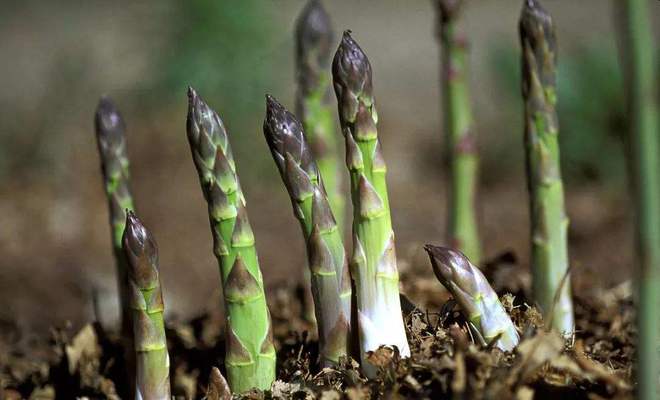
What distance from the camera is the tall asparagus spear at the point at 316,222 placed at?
78.8 inches

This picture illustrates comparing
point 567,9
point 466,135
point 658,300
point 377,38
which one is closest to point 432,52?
point 377,38

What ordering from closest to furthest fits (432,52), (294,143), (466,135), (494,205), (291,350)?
(294,143) → (291,350) → (466,135) → (494,205) → (432,52)

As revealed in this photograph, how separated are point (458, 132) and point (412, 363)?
147 centimetres

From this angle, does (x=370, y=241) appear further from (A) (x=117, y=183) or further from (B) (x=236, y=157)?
(B) (x=236, y=157)

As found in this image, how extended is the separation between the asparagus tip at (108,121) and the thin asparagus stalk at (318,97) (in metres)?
0.62

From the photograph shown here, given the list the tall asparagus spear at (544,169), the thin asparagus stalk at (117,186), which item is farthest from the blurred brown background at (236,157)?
the tall asparagus spear at (544,169)

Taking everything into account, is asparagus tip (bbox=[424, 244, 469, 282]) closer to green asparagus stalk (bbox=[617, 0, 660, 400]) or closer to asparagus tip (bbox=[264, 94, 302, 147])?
asparagus tip (bbox=[264, 94, 302, 147])

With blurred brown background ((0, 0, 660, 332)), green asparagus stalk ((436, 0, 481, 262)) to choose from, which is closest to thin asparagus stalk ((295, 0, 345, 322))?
green asparagus stalk ((436, 0, 481, 262))

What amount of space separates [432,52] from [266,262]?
198 inches

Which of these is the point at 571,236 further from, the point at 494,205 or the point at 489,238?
the point at 494,205

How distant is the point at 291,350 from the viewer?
2.32 metres

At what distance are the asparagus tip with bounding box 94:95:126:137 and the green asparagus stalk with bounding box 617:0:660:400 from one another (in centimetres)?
177

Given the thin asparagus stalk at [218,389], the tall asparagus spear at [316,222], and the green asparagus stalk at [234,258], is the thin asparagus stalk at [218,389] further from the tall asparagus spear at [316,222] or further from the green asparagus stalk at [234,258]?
the tall asparagus spear at [316,222]

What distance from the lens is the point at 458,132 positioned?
126 inches
